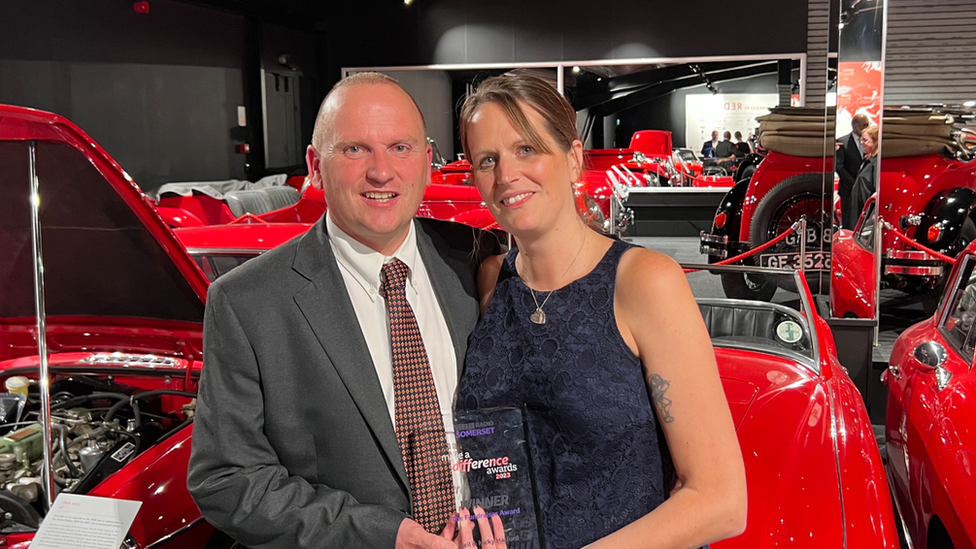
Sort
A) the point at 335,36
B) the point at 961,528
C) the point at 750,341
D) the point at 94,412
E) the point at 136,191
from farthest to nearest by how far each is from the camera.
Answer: the point at 335,36 < the point at 750,341 < the point at 94,412 < the point at 961,528 < the point at 136,191

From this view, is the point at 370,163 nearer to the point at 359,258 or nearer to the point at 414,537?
the point at 359,258

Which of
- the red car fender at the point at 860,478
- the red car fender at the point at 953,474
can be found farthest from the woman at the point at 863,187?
the red car fender at the point at 953,474

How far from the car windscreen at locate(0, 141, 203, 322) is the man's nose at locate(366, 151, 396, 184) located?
26.1 inches

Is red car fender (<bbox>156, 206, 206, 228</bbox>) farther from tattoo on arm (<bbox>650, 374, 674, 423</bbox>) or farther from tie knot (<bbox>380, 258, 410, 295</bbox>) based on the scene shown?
tattoo on arm (<bbox>650, 374, 674, 423</bbox>)

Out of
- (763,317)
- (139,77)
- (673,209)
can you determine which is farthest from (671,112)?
(763,317)

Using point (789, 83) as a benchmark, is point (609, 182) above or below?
below

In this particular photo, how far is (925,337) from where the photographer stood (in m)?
3.30

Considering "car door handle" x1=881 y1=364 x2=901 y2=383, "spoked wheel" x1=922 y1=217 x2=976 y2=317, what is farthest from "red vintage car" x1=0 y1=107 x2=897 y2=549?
"spoked wheel" x1=922 y1=217 x2=976 y2=317

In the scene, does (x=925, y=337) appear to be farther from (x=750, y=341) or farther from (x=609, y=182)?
(x=609, y=182)

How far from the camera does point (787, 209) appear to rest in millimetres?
7562

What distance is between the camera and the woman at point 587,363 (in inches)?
56.9

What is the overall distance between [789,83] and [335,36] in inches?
312

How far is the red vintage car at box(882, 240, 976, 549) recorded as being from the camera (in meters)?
2.23

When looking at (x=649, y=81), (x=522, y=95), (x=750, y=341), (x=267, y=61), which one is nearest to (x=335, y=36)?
(x=267, y=61)
